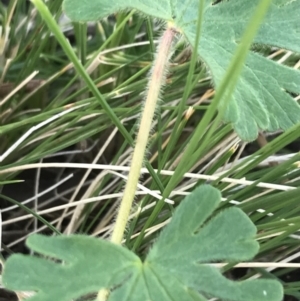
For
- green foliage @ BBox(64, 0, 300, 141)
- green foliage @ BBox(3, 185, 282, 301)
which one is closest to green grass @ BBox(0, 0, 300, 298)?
green foliage @ BBox(64, 0, 300, 141)

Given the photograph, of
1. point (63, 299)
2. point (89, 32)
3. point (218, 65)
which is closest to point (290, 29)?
point (218, 65)

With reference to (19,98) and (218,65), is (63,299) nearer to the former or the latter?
(218,65)

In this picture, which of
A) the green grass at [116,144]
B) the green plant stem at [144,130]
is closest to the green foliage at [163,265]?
the green plant stem at [144,130]

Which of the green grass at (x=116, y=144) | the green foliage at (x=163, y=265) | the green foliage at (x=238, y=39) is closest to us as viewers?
the green foliage at (x=163, y=265)

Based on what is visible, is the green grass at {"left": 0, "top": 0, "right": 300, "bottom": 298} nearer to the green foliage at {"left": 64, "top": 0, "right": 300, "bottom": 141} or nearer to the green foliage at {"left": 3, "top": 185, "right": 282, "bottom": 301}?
the green foliage at {"left": 64, "top": 0, "right": 300, "bottom": 141}

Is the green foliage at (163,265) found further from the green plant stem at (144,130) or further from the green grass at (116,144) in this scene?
the green grass at (116,144)

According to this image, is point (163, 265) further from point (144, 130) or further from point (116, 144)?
point (116, 144)
